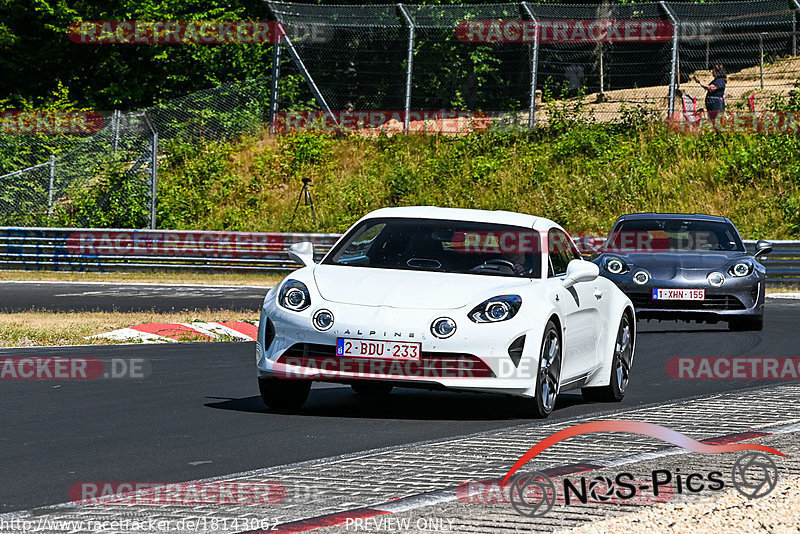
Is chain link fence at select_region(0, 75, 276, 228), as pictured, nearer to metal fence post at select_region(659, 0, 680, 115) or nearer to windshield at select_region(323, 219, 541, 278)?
metal fence post at select_region(659, 0, 680, 115)

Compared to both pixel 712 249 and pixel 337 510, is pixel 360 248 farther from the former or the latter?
pixel 712 249

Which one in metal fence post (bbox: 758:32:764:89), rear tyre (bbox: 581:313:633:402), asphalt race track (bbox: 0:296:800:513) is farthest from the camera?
metal fence post (bbox: 758:32:764:89)

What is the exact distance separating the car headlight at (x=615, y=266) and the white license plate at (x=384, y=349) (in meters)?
8.36

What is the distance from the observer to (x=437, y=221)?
391 inches

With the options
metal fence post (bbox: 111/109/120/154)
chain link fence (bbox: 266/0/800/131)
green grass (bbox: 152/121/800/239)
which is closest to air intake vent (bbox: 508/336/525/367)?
green grass (bbox: 152/121/800/239)

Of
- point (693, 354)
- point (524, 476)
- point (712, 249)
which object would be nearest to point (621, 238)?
point (712, 249)

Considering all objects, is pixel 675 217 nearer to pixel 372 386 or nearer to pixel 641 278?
pixel 641 278

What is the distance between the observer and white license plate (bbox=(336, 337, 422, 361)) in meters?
8.50

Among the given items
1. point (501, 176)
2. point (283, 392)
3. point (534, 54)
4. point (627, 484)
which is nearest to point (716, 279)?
point (283, 392)

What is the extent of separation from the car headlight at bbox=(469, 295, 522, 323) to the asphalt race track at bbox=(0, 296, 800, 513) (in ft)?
2.24

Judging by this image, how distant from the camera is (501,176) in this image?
109ft

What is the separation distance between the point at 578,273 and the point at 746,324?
803cm

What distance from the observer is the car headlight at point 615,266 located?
16.5 meters

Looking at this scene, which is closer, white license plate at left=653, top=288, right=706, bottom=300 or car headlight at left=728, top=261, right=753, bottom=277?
white license plate at left=653, top=288, right=706, bottom=300
